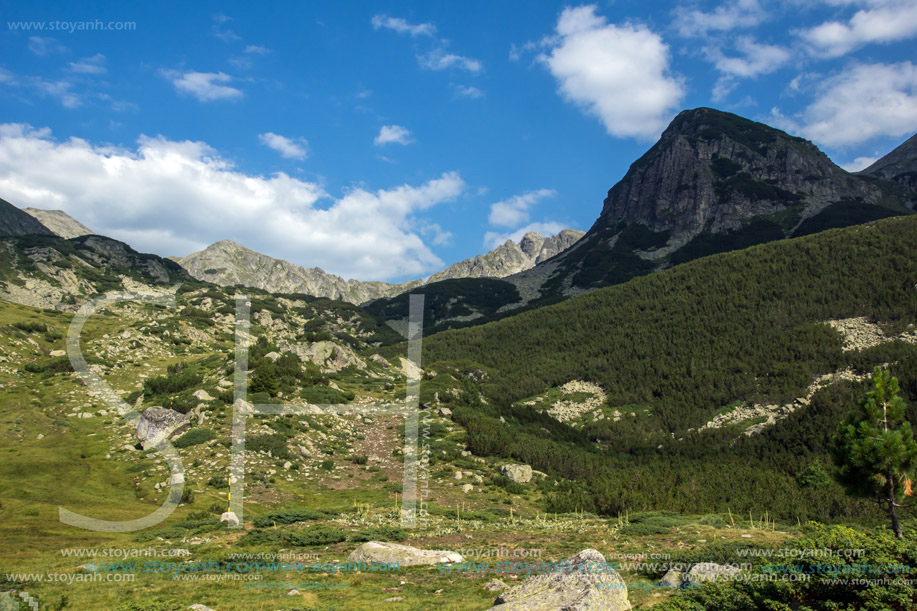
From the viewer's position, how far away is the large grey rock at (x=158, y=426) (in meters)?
35.4

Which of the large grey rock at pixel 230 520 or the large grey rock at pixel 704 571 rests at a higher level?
the large grey rock at pixel 704 571

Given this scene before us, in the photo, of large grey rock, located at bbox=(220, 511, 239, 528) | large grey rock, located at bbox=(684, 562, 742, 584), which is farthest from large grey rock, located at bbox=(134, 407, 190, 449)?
large grey rock, located at bbox=(684, 562, 742, 584)

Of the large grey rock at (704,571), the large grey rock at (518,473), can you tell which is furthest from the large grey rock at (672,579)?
the large grey rock at (518,473)

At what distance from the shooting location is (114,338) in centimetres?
5991

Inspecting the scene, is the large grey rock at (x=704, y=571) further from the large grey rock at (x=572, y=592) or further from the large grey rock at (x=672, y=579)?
the large grey rock at (x=572, y=592)

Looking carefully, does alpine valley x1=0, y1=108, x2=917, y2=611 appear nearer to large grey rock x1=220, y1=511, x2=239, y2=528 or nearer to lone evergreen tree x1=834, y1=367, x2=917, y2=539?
large grey rock x1=220, y1=511, x2=239, y2=528

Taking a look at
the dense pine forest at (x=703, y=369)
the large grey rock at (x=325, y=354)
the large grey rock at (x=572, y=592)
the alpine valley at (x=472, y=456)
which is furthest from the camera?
the large grey rock at (x=325, y=354)

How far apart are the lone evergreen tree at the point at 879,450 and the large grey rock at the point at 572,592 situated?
559 inches

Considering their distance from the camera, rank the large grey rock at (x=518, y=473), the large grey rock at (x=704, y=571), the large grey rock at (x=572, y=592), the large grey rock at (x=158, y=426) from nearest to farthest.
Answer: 1. the large grey rock at (x=572, y=592)
2. the large grey rock at (x=704, y=571)
3. the large grey rock at (x=158, y=426)
4. the large grey rock at (x=518, y=473)

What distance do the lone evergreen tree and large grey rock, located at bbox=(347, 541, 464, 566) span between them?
16.9 m

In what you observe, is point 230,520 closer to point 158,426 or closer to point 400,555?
point 400,555

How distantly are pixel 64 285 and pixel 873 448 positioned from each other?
15879cm

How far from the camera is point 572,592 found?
1166 centimetres

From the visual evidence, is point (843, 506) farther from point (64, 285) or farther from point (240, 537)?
point (64, 285)
